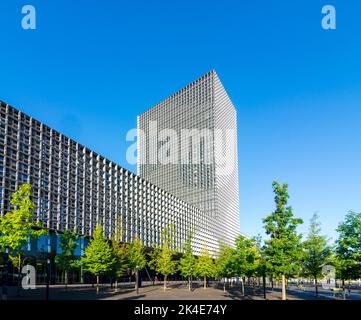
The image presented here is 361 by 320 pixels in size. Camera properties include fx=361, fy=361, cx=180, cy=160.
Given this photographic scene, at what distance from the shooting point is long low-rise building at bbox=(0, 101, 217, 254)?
218ft

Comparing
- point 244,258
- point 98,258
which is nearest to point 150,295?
point 98,258

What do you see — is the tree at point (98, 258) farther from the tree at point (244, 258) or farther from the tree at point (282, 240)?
the tree at point (282, 240)

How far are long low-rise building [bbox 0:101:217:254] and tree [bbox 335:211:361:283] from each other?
4663cm

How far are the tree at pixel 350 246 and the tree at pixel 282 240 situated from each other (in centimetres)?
359

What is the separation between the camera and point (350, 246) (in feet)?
106

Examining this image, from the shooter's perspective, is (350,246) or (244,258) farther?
(244,258)

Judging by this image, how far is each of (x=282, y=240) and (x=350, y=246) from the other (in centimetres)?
587

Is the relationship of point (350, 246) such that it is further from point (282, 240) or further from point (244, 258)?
point (244, 258)

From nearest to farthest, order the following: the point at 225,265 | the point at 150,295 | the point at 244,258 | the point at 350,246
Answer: the point at 350,246 < the point at 150,295 < the point at 244,258 < the point at 225,265

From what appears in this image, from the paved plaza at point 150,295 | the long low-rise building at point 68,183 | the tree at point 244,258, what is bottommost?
the paved plaza at point 150,295

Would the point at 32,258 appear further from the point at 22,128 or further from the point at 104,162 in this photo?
the point at 104,162

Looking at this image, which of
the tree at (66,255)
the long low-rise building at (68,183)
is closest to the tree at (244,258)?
the long low-rise building at (68,183)

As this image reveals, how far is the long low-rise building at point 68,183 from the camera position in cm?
6644
